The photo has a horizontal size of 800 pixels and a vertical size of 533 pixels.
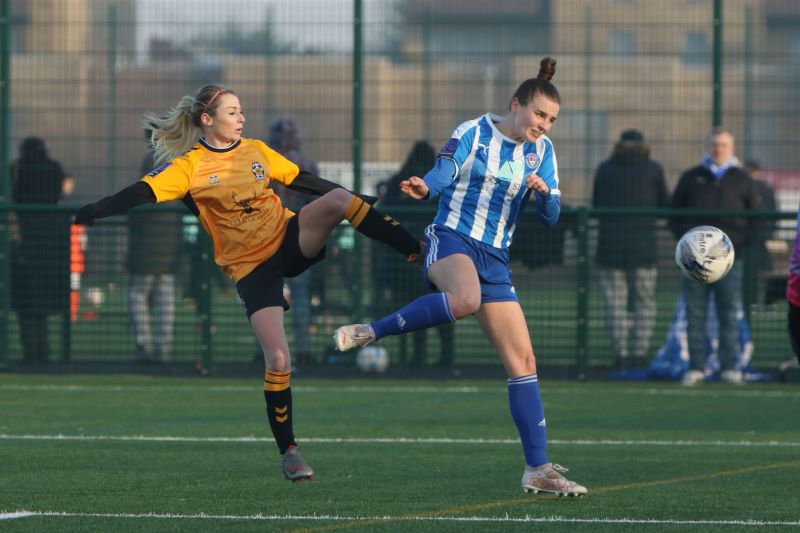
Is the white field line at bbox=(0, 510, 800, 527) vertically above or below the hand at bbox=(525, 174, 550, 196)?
below

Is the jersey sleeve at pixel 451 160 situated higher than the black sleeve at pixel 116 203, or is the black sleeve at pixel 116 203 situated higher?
the jersey sleeve at pixel 451 160

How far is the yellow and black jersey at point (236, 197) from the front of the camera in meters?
7.50

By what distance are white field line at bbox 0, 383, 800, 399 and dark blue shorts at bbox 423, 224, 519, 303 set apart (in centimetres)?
543

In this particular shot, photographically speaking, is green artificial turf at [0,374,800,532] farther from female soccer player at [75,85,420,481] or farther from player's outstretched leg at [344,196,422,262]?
player's outstretched leg at [344,196,422,262]

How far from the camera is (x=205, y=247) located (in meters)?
13.8

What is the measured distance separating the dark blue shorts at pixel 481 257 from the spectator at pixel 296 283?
21.3 feet

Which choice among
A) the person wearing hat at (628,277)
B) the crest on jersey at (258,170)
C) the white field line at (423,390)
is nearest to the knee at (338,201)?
the crest on jersey at (258,170)

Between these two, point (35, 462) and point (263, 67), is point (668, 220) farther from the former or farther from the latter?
point (35, 462)

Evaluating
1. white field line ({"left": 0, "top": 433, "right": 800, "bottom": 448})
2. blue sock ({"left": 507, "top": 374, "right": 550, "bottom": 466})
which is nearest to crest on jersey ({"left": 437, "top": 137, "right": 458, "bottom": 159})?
blue sock ({"left": 507, "top": 374, "right": 550, "bottom": 466})

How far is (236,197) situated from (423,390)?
556 cm

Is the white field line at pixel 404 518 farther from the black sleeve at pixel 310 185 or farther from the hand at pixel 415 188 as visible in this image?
the black sleeve at pixel 310 185

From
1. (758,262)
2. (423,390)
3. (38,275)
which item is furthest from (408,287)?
(38,275)

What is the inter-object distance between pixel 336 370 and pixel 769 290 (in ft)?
13.0

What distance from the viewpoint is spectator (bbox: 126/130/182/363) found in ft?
45.5
